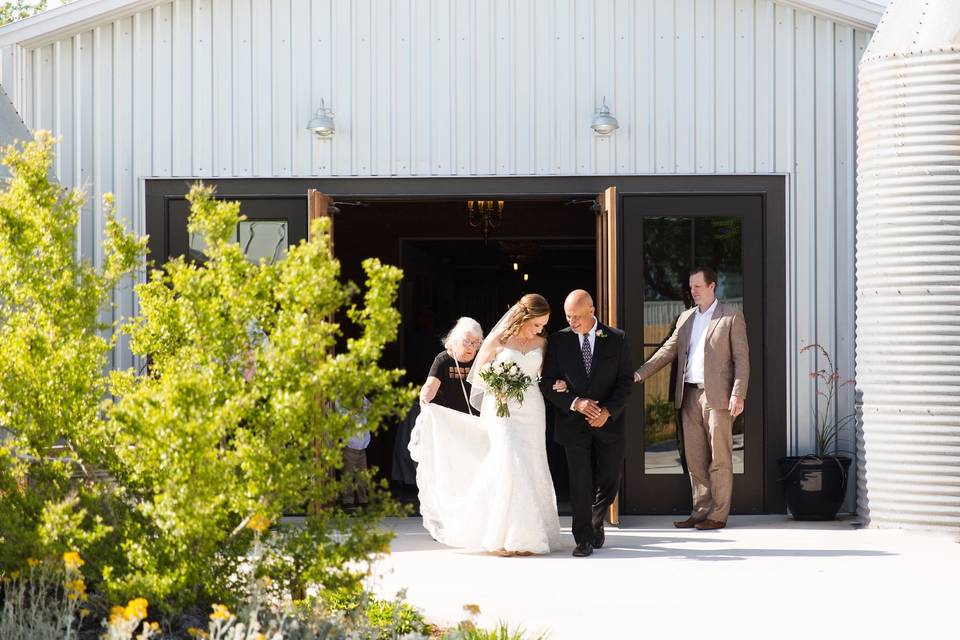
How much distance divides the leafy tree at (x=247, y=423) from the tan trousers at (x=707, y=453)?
4.54 metres

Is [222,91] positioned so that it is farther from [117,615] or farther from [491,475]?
[117,615]

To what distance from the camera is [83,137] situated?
384 inches

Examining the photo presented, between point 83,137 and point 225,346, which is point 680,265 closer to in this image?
point 83,137

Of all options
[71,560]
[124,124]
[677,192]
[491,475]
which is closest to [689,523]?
[491,475]

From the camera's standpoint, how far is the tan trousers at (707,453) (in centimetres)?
912

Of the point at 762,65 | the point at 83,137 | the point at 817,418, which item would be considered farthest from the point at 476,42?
the point at 817,418

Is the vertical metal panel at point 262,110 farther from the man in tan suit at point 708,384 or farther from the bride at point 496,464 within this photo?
the man in tan suit at point 708,384

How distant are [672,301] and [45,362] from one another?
562 centimetres

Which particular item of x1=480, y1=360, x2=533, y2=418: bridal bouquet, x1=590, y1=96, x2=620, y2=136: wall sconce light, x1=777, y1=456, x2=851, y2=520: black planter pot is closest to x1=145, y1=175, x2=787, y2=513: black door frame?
x1=777, y1=456, x2=851, y2=520: black planter pot

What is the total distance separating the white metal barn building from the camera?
9641 millimetres

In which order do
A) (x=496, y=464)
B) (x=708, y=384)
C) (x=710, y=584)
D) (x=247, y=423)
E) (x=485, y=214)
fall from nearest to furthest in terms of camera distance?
(x=247, y=423) < (x=710, y=584) < (x=496, y=464) < (x=708, y=384) < (x=485, y=214)

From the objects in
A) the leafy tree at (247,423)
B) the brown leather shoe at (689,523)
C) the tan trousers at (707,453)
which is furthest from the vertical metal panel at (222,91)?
the leafy tree at (247,423)

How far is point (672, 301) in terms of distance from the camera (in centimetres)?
972

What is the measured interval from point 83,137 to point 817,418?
19.3 ft
